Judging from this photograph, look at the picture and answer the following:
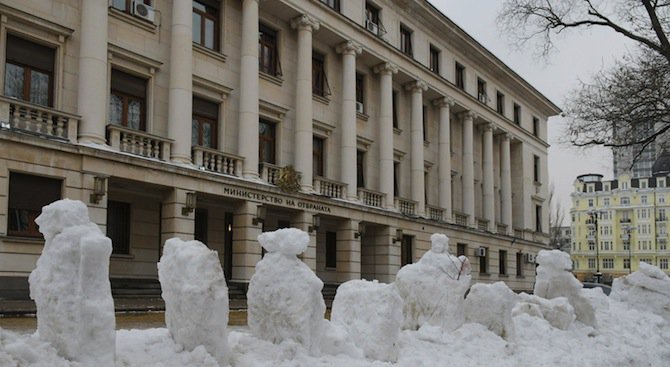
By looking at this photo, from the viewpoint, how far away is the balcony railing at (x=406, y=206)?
3171 cm

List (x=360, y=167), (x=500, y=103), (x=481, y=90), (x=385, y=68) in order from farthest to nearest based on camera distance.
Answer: (x=500, y=103) → (x=481, y=90) → (x=385, y=68) → (x=360, y=167)

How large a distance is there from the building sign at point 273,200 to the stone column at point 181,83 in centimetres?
202

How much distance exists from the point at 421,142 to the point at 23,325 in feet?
85.0

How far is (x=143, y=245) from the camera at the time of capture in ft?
68.1

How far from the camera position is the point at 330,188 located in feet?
88.4

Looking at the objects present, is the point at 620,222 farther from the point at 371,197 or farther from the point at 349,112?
the point at 349,112

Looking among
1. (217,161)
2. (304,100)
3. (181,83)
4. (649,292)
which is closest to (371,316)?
(649,292)

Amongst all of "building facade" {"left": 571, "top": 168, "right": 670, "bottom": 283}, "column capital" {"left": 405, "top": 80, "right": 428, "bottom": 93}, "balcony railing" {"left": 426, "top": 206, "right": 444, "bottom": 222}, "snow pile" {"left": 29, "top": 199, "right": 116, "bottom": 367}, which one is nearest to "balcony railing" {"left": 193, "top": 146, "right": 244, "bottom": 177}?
"column capital" {"left": 405, "top": 80, "right": 428, "bottom": 93}

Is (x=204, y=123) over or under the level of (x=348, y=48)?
under

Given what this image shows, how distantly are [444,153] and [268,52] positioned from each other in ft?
46.5

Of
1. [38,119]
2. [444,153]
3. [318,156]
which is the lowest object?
[38,119]

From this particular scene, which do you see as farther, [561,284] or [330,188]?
[330,188]

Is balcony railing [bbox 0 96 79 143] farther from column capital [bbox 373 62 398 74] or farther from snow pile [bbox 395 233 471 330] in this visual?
Answer: column capital [bbox 373 62 398 74]

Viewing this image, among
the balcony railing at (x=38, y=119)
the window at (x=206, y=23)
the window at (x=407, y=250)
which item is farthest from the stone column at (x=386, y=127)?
the balcony railing at (x=38, y=119)
